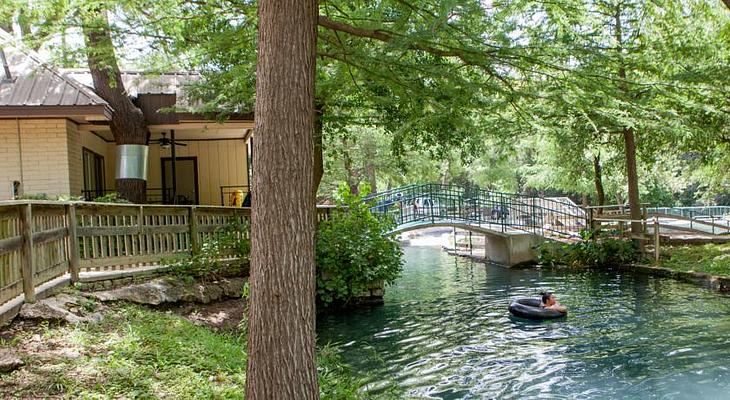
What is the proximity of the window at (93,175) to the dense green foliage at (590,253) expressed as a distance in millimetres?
16321

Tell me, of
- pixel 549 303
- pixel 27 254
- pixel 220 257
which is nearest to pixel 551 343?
pixel 549 303

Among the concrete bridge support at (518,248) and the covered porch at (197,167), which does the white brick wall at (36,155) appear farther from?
the concrete bridge support at (518,248)

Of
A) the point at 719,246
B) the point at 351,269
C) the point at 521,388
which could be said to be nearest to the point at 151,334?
the point at 521,388

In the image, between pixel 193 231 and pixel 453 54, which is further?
pixel 193 231

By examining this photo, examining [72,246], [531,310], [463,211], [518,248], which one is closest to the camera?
[72,246]

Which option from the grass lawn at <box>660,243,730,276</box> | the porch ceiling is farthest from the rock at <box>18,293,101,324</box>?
the grass lawn at <box>660,243,730,276</box>

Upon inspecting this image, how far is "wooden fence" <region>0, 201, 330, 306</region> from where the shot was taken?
6.78 meters

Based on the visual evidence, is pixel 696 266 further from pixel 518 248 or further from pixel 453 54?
pixel 453 54

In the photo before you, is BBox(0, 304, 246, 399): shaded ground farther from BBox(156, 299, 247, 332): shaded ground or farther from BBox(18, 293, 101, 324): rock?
BBox(156, 299, 247, 332): shaded ground

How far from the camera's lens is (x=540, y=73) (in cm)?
916

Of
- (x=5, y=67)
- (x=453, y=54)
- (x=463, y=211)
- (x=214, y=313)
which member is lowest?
(x=214, y=313)

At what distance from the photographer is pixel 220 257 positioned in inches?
527

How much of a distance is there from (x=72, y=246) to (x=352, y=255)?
7.12 meters

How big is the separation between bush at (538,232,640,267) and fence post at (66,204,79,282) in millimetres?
17675
